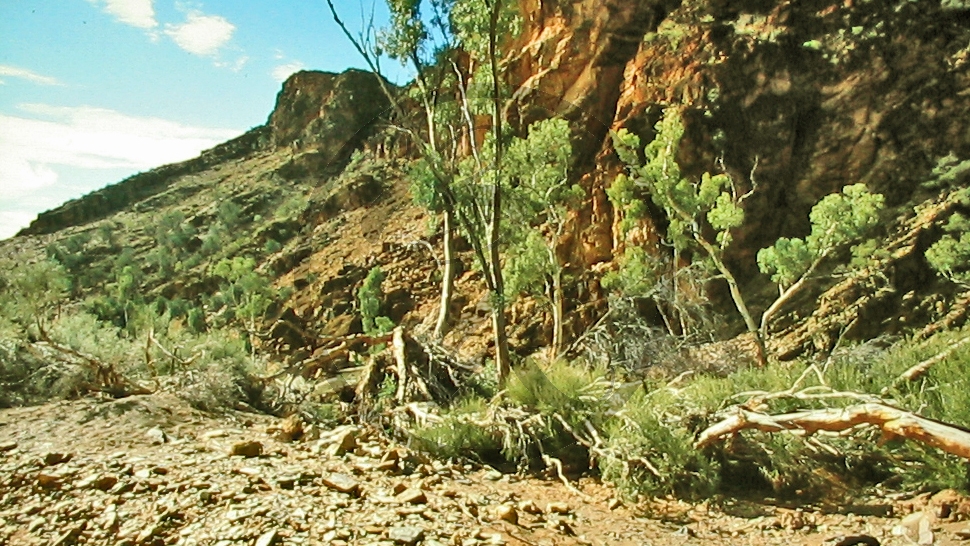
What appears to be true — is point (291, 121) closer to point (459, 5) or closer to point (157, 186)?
point (157, 186)

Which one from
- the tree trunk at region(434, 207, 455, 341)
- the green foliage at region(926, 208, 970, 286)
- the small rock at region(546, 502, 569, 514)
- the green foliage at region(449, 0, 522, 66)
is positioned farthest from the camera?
the green foliage at region(926, 208, 970, 286)

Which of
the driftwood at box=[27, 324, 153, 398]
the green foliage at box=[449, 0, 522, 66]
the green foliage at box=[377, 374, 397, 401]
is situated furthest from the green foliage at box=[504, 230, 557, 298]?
the driftwood at box=[27, 324, 153, 398]

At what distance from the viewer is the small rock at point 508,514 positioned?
10.5 feet

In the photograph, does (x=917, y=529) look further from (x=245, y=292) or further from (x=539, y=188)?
(x=245, y=292)

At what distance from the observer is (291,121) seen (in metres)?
51.4

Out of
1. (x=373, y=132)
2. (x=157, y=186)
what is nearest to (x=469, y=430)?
(x=373, y=132)

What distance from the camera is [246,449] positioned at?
3.67m

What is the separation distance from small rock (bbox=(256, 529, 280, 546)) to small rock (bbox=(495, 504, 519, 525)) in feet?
3.54

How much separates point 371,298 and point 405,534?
2488 centimetres

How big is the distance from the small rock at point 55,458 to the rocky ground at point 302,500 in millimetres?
13

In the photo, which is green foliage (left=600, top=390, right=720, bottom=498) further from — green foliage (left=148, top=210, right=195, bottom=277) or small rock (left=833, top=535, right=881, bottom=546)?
green foliage (left=148, top=210, right=195, bottom=277)

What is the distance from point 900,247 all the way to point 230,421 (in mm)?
18164

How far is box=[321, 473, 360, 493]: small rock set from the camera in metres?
3.21

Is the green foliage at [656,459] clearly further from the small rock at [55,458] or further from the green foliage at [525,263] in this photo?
the green foliage at [525,263]
